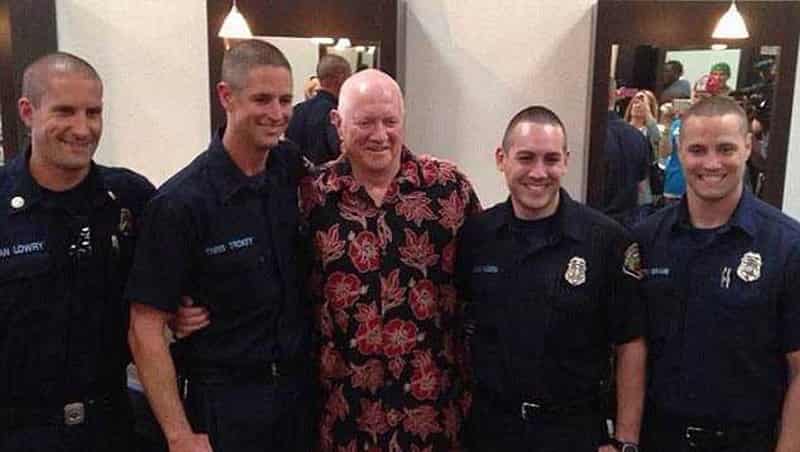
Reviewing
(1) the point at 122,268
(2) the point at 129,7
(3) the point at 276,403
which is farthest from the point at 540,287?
(2) the point at 129,7

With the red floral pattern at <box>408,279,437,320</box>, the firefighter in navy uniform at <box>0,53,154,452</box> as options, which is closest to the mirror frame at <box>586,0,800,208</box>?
the red floral pattern at <box>408,279,437,320</box>

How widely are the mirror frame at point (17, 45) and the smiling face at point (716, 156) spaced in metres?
2.94

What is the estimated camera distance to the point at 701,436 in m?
1.76

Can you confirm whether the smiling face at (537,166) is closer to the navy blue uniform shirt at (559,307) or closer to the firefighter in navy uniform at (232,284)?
the navy blue uniform shirt at (559,307)

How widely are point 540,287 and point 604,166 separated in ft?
4.37

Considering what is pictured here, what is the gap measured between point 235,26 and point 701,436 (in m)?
2.33

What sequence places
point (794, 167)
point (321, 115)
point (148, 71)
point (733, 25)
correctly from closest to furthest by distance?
point (733, 25) < point (794, 167) < point (321, 115) < point (148, 71)

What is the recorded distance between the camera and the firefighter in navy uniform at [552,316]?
1.81 metres

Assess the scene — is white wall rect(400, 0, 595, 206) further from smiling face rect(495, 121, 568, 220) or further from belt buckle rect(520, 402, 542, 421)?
belt buckle rect(520, 402, 542, 421)

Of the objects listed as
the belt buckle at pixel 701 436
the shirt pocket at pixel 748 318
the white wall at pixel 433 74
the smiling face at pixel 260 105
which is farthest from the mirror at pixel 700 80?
the smiling face at pixel 260 105

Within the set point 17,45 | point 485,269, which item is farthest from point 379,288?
point 17,45

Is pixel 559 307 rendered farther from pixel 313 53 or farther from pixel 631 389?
pixel 313 53

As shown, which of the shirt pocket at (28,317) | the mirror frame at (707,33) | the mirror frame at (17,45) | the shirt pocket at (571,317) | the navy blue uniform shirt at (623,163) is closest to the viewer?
the shirt pocket at (28,317)

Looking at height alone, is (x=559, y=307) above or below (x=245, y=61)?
below
